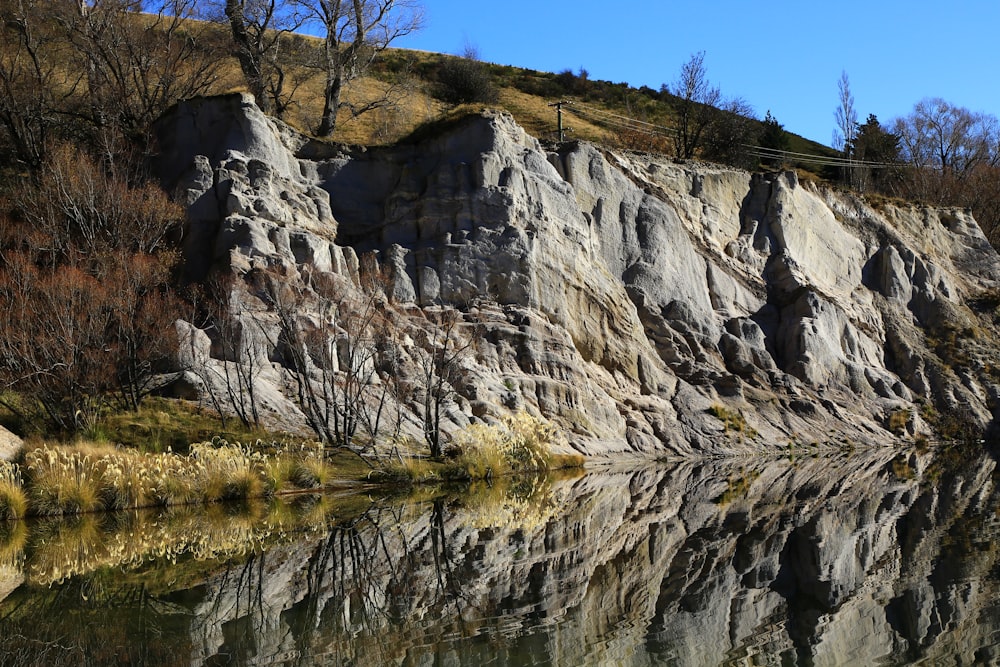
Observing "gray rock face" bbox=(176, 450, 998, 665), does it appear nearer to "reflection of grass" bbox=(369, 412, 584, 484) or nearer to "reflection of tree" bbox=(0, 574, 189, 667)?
"reflection of tree" bbox=(0, 574, 189, 667)

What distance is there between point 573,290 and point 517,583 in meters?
26.0

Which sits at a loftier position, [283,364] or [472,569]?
[283,364]

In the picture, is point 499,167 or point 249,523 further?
point 499,167

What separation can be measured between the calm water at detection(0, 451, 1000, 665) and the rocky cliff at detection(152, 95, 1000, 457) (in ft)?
34.9

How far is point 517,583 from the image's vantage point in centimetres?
1302

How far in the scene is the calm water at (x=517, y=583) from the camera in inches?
384

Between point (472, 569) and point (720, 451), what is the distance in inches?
933

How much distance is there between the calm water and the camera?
9.76 meters

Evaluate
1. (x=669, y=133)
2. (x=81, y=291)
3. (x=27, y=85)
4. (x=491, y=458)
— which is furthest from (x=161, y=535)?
(x=669, y=133)

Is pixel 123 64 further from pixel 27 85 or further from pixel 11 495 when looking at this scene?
pixel 11 495

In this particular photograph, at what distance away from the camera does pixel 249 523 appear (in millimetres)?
19516

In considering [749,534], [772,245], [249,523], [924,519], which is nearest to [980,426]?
[772,245]

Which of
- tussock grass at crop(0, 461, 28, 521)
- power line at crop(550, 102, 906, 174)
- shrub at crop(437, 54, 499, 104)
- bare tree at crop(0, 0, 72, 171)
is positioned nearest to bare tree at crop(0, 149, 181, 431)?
tussock grass at crop(0, 461, 28, 521)

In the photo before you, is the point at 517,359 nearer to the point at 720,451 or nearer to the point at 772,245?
the point at 720,451
